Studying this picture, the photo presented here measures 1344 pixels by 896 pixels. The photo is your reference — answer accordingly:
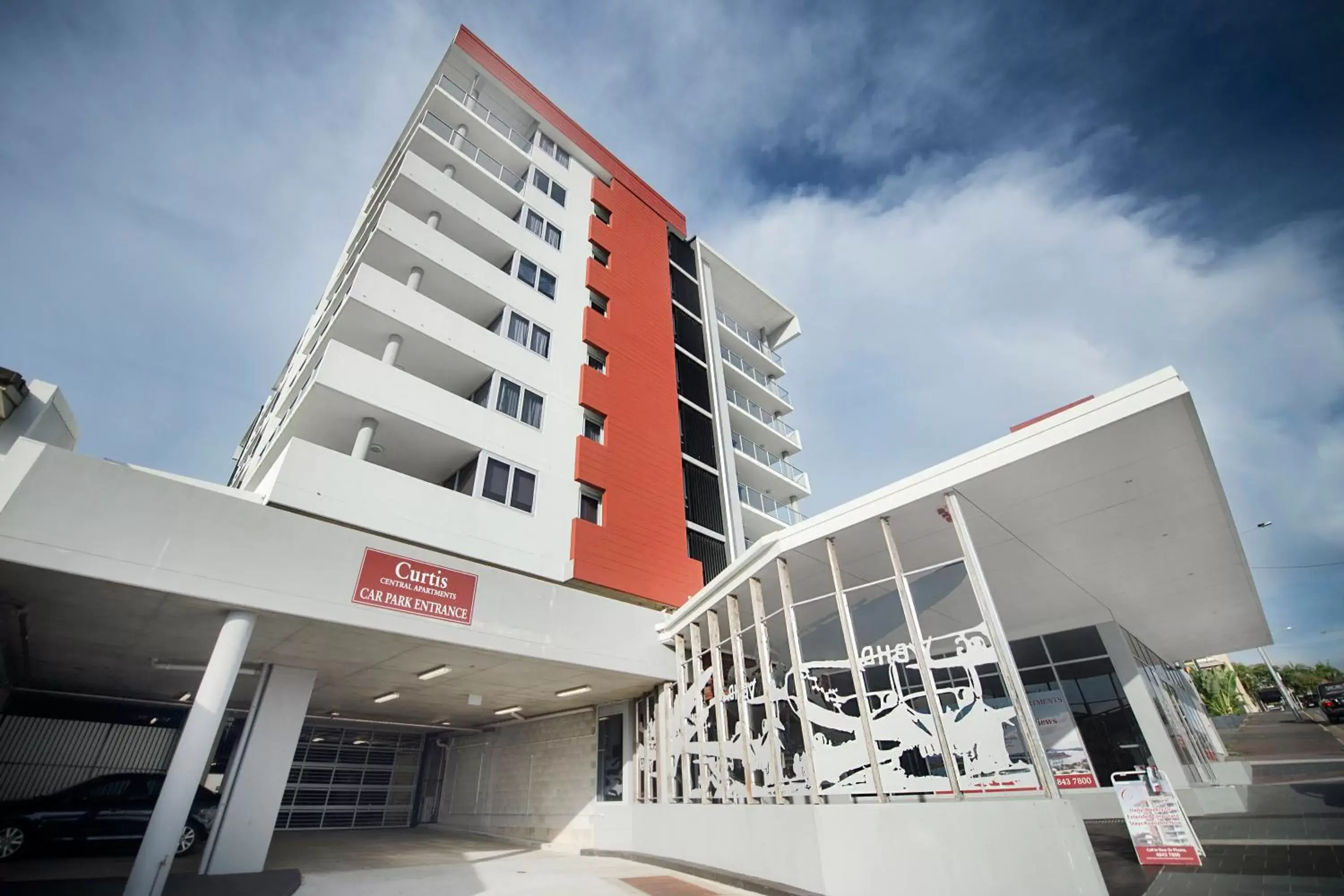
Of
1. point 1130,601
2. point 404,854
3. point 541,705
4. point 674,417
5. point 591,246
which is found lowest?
point 404,854

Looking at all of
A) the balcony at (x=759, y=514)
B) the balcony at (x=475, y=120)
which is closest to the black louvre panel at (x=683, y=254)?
the balcony at (x=475, y=120)

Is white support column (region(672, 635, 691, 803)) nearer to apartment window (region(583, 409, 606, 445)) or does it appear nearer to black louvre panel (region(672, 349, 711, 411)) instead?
apartment window (region(583, 409, 606, 445))

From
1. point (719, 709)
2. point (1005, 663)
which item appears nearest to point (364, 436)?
point (719, 709)

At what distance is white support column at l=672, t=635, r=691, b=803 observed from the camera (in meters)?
11.7

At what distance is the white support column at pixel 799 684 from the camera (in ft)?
26.4

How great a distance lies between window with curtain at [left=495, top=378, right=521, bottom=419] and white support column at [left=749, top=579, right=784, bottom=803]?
8.25 metres

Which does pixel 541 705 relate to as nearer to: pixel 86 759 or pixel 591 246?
pixel 86 759

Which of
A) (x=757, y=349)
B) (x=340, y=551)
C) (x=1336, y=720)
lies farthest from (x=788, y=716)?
(x=1336, y=720)

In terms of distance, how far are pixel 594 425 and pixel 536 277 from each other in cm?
559

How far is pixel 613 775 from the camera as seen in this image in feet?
47.9

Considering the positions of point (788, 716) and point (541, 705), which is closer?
point (788, 716)

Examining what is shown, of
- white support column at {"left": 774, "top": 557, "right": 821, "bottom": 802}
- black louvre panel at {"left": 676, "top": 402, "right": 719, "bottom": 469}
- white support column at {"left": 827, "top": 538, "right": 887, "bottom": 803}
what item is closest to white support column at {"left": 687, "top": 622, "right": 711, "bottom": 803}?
white support column at {"left": 774, "top": 557, "right": 821, "bottom": 802}

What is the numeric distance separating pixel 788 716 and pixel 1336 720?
2122 inches

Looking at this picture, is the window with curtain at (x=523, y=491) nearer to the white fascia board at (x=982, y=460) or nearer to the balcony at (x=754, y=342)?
the white fascia board at (x=982, y=460)
